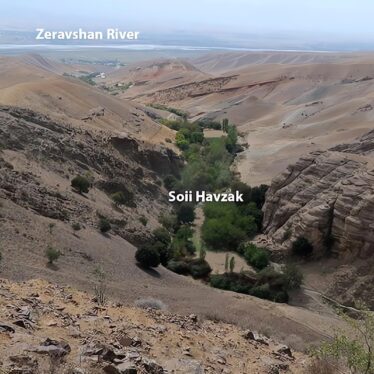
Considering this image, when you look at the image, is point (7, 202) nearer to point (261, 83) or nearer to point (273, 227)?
point (273, 227)

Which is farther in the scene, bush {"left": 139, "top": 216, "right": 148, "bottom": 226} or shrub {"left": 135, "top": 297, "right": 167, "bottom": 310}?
bush {"left": 139, "top": 216, "right": 148, "bottom": 226}

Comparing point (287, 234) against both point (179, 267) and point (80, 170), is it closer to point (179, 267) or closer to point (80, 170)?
point (179, 267)

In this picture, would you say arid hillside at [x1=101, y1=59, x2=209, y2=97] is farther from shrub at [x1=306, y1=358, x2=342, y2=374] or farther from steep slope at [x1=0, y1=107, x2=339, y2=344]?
shrub at [x1=306, y1=358, x2=342, y2=374]

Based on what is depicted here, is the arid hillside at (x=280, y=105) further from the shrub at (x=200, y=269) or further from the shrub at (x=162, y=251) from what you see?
the shrub at (x=162, y=251)

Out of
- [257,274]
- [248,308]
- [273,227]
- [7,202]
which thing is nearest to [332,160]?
[273,227]

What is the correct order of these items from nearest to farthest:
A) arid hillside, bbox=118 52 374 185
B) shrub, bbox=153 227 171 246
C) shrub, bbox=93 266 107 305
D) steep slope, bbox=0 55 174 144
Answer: shrub, bbox=93 266 107 305 → shrub, bbox=153 227 171 246 → steep slope, bbox=0 55 174 144 → arid hillside, bbox=118 52 374 185

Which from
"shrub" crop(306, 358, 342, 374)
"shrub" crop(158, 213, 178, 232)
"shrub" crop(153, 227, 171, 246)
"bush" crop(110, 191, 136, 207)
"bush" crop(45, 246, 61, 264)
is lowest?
"shrub" crop(158, 213, 178, 232)

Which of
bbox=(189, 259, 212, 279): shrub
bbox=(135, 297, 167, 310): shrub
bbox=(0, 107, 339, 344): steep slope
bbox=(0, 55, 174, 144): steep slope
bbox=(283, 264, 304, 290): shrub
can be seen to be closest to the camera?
bbox=(135, 297, 167, 310): shrub

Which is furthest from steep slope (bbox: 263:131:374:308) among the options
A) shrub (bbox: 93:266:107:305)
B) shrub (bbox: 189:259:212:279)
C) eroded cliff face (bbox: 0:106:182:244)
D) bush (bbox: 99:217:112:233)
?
shrub (bbox: 93:266:107:305)
